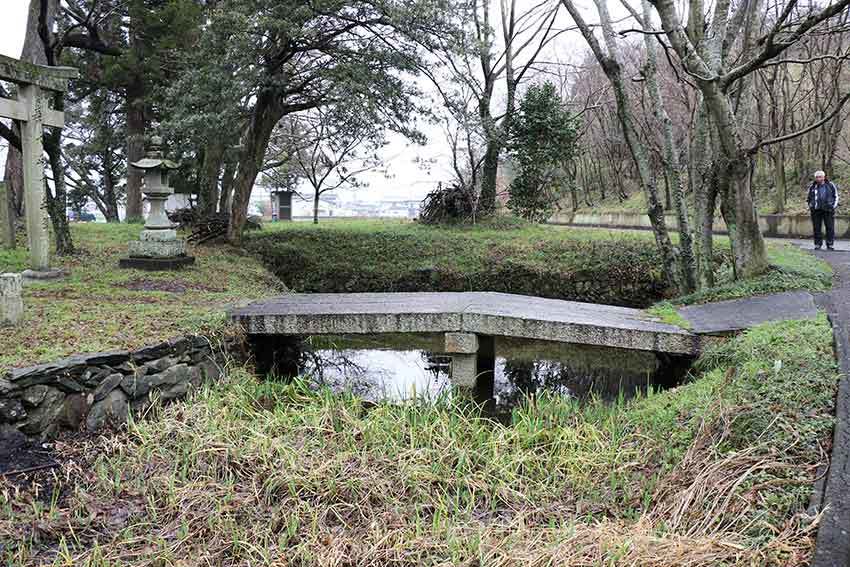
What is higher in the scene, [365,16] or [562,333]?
[365,16]

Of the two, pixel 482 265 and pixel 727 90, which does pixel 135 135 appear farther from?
pixel 727 90

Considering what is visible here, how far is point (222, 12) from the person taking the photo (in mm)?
9477

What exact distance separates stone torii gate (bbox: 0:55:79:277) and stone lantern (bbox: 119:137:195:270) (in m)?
1.46

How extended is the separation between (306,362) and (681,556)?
5.82 metres

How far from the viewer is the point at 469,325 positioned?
596 centimetres

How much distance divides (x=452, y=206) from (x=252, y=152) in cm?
682

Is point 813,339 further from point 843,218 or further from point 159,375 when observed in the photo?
point 843,218

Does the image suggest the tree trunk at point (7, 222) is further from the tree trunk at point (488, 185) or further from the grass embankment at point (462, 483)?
the tree trunk at point (488, 185)

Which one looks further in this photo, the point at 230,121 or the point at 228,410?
the point at 230,121

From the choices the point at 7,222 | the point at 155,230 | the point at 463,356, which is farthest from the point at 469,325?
the point at 7,222

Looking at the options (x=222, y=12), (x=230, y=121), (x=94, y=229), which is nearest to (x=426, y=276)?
(x=230, y=121)

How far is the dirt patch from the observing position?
7630 mm

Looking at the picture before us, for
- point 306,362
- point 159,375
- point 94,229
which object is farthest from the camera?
point 94,229

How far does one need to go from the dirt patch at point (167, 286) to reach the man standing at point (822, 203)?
411 inches
